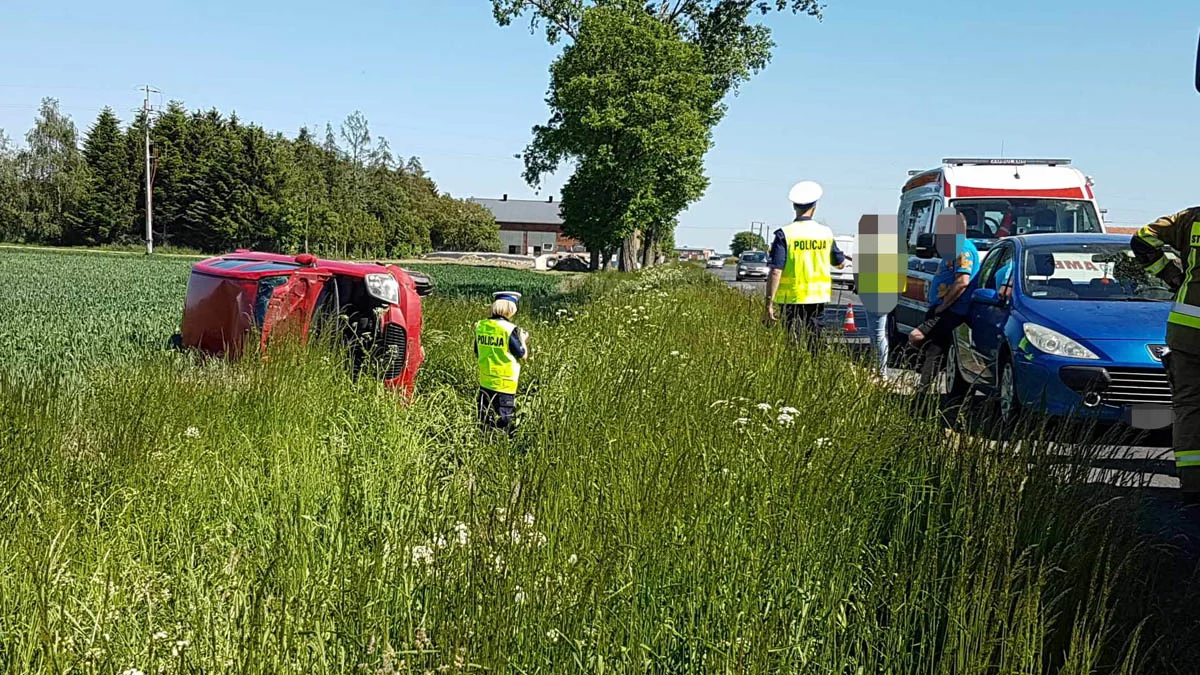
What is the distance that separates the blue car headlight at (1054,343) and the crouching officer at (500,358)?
3918 millimetres

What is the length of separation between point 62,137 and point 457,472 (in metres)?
116

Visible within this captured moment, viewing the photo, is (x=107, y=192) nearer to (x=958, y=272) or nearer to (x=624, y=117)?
(x=624, y=117)

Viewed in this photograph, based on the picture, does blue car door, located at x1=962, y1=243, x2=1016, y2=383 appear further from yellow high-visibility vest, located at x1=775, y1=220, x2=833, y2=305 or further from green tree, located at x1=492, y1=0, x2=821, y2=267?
green tree, located at x1=492, y1=0, x2=821, y2=267

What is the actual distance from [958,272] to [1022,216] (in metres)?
4.50

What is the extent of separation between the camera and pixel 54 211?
9150 cm

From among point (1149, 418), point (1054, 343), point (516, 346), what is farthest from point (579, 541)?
point (1054, 343)

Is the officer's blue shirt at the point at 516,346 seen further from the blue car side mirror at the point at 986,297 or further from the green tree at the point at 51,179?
the green tree at the point at 51,179

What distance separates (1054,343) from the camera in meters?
7.97

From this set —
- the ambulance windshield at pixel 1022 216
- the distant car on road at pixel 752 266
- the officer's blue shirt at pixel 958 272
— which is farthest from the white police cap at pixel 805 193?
the distant car on road at pixel 752 266

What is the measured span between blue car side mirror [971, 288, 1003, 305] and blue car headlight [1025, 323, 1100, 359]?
0.79 meters

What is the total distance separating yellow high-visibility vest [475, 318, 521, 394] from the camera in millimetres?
7805

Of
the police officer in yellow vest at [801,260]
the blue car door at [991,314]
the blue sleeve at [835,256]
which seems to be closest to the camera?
the blue car door at [991,314]

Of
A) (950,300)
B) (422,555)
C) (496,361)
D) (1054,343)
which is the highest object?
(950,300)

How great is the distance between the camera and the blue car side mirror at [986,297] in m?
9.08
